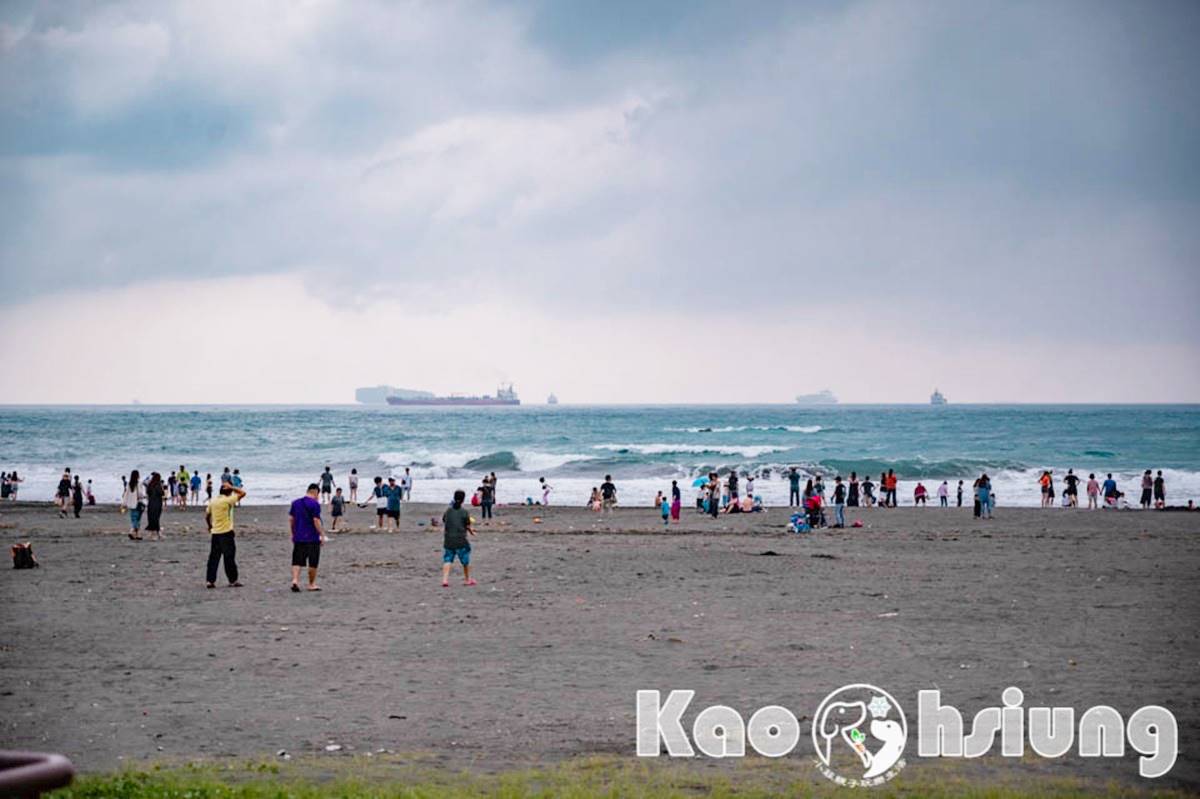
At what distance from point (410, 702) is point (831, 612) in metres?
7.54

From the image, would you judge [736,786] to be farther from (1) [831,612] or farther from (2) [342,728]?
(1) [831,612]

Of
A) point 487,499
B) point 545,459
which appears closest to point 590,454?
point 545,459

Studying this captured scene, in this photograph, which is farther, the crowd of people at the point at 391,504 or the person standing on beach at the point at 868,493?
the person standing on beach at the point at 868,493

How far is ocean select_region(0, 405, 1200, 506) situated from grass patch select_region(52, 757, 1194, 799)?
41.1 metres

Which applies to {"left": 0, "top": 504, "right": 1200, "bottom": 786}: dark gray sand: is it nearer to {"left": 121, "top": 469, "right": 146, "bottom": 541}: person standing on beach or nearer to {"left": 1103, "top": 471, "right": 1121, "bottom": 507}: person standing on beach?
{"left": 121, "top": 469, "right": 146, "bottom": 541}: person standing on beach

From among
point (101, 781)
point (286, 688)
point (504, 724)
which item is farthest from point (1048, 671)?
point (101, 781)

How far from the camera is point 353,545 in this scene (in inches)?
1062

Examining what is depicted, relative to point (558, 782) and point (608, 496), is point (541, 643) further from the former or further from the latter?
point (608, 496)

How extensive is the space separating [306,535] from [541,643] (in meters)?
6.38

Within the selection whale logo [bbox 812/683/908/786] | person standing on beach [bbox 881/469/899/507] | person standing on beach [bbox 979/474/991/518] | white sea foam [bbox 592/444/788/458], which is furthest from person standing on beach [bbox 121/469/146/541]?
white sea foam [bbox 592/444/788/458]

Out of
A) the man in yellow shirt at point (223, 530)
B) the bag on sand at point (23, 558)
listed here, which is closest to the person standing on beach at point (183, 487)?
the bag on sand at point (23, 558)

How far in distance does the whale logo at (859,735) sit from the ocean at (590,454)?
3873 cm

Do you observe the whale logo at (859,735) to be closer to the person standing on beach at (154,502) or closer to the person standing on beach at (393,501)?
the person standing on beach at (154,502)

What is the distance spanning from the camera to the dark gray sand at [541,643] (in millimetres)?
9625
